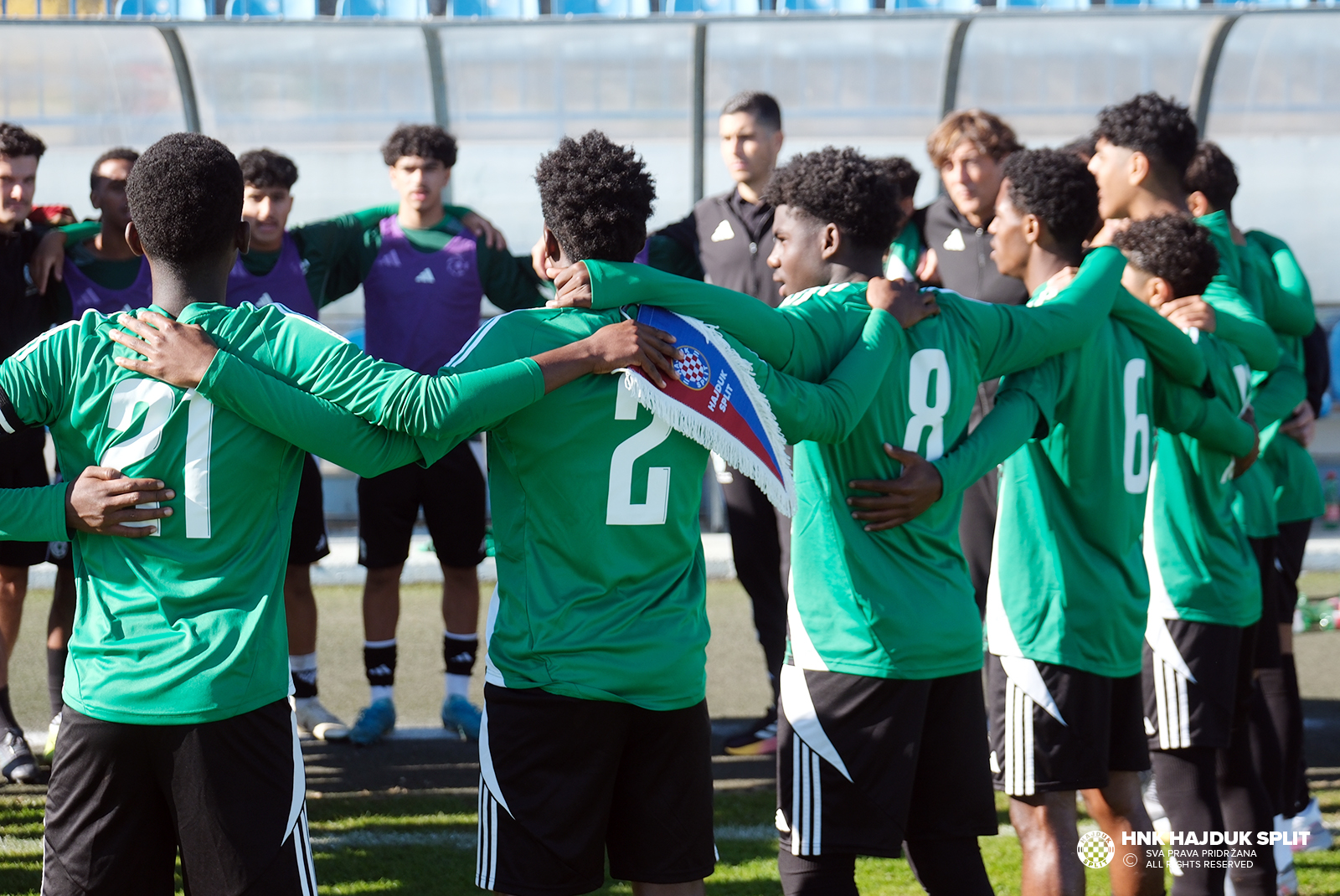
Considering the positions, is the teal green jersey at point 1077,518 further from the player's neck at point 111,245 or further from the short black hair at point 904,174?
the player's neck at point 111,245

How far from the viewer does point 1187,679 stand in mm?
3396

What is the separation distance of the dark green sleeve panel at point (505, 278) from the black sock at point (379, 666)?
4.84 feet

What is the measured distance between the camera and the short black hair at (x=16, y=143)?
4.37 meters

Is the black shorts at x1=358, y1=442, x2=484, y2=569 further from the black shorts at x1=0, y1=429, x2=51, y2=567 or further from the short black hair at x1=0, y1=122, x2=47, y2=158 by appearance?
the short black hair at x1=0, y1=122, x2=47, y2=158

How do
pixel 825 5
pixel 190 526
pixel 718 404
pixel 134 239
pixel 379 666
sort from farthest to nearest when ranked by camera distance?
pixel 825 5, pixel 379 666, pixel 718 404, pixel 134 239, pixel 190 526

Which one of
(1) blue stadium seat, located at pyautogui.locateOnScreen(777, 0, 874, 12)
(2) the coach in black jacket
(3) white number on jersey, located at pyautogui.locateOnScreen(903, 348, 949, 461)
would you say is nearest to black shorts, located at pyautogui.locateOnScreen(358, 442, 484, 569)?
(2) the coach in black jacket

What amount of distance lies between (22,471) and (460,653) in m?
1.75

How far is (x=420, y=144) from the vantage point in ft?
17.0

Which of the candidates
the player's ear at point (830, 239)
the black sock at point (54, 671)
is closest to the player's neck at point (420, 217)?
the black sock at point (54, 671)

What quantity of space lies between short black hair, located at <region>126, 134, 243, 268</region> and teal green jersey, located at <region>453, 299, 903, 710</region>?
0.50 meters

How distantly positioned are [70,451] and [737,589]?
19.7 ft

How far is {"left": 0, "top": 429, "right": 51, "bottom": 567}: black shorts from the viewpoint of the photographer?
445 cm

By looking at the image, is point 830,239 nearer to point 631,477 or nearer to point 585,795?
point 631,477

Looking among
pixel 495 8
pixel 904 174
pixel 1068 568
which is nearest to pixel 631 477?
pixel 1068 568
